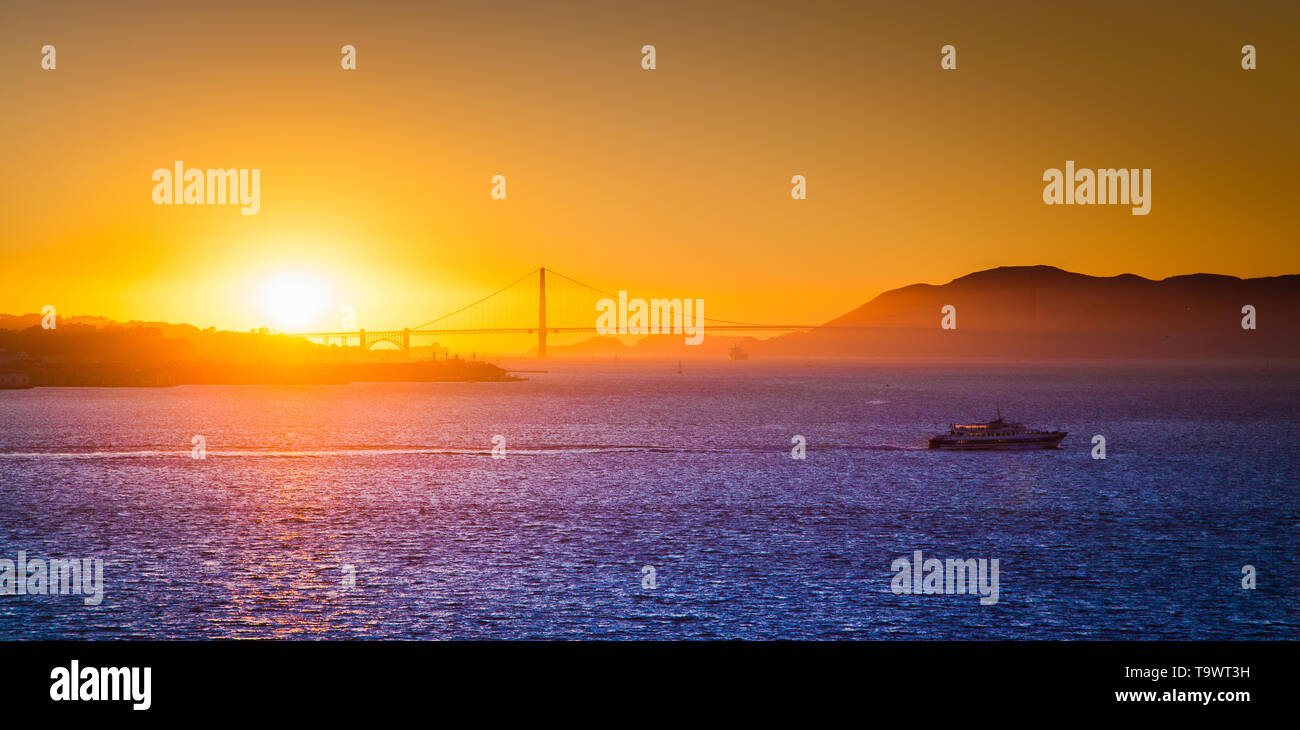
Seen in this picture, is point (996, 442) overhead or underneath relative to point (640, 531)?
overhead

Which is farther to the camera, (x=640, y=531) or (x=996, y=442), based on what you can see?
(x=996, y=442)

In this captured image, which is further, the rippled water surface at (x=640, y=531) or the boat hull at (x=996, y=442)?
the boat hull at (x=996, y=442)

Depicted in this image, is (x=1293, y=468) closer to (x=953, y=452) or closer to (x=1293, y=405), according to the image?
(x=953, y=452)

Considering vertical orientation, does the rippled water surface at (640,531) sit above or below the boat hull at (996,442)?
below

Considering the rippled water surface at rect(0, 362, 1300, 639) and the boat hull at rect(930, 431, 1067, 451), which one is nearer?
the rippled water surface at rect(0, 362, 1300, 639)

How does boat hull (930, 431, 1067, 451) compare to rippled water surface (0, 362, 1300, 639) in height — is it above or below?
above
